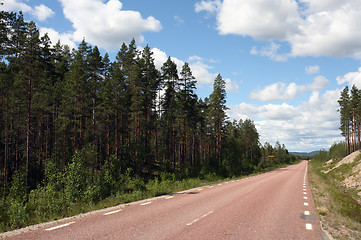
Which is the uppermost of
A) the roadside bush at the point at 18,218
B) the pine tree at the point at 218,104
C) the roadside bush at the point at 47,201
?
the pine tree at the point at 218,104

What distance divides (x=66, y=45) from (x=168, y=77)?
20038 millimetres

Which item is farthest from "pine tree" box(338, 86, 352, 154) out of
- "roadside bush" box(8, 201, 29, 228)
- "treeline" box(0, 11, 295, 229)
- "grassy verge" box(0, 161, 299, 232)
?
"roadside bush" box(8, 201, 29, 228)

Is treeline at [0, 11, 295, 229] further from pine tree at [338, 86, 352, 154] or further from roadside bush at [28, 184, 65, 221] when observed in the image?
pine tree at [338, 86, 352, 154]

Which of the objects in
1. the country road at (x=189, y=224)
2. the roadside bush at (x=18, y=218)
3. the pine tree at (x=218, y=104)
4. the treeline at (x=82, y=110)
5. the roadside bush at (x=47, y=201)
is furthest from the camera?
the pine tree at (x=218, y=104)

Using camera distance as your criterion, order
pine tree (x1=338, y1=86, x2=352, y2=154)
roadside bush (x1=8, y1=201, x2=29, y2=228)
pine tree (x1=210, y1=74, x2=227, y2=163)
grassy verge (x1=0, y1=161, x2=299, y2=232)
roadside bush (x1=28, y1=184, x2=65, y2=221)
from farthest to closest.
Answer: pine tree (x1=338, y1=86, x2=352, y2=154) → pine tree (x1=210, y1=74, x2=227, y2=163) → roadside bush (x1=28, y1=184, x2=65, y2=221) → grassy verge (x1=0, y1=161, x2=299, y2=232) → roadside bush (x1=8, y1=201, x2=29, y2=228)

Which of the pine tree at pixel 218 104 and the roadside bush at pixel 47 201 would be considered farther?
the pine tree at pixel 218 104

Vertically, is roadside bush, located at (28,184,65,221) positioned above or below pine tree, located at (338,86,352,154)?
below

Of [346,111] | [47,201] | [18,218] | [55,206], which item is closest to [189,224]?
[18,218]

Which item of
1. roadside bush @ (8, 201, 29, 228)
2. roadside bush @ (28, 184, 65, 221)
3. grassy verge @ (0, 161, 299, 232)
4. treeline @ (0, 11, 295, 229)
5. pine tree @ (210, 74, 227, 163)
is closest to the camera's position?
roadside bush @ (8, 201, 29, 228)

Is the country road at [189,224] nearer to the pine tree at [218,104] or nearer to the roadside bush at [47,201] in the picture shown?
the roadside bush at [47,201]

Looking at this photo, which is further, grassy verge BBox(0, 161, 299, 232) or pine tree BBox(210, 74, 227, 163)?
pine tree BBox(210, 74, 227, 163)

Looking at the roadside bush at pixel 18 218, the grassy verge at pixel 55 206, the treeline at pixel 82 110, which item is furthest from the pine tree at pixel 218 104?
the roadside bush at pixel 18 218

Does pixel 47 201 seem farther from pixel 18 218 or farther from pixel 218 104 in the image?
pixel 218 104

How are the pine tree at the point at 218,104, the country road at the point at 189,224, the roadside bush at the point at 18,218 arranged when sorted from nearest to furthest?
the country road at the point at 189,224 → the roadside bush at the point at 18,218 → the pine tree at the point at 218,104
